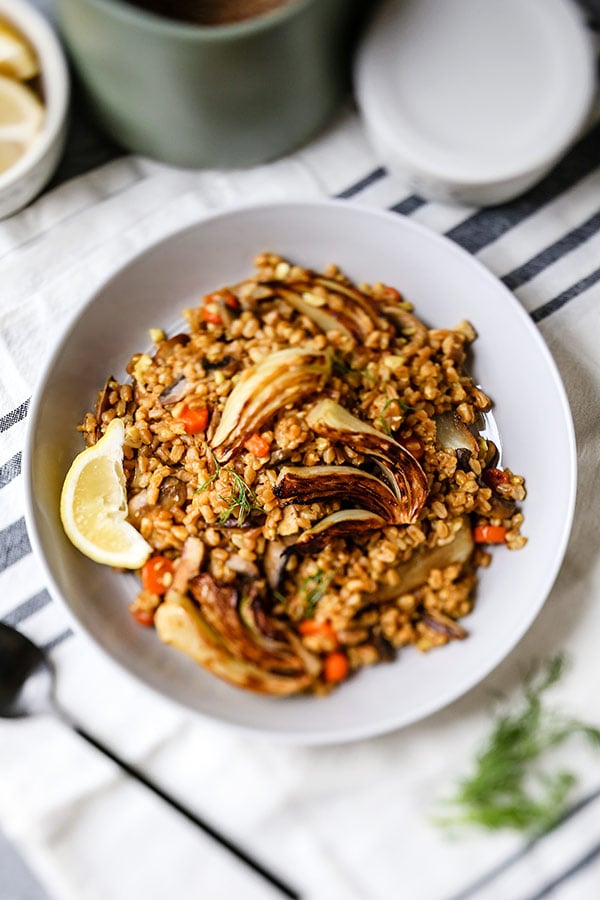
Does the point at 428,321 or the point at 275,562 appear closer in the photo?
the point at 275,562

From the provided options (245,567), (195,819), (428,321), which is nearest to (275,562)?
(245,567)

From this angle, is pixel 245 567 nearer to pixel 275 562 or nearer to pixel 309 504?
pixel 275 562

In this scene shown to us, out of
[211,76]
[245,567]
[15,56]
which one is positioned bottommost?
[245,567]

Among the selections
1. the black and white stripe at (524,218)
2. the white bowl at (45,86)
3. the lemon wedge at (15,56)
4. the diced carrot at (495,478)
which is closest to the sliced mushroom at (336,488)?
the diced carrot at (495,478)

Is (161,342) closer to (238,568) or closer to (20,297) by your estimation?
(20,297)

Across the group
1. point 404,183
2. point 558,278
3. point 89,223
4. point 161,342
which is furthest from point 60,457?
point 558,278

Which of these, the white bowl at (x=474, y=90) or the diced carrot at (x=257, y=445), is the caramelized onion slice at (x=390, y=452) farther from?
the white bowl at (x=474, y=90)
